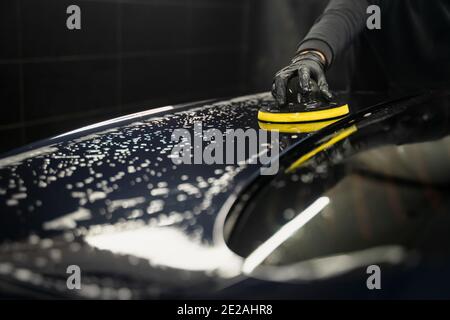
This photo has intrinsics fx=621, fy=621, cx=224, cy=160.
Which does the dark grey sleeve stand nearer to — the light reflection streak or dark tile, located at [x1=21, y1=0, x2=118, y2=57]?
the light reflection streak

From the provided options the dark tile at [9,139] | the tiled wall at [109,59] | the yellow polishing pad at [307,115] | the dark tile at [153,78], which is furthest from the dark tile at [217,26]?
the yellow polishing pad at [307,115]

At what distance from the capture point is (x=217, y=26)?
5793mm

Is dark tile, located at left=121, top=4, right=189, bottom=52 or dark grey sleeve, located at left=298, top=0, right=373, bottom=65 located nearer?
dark grey sleeve, located at left=298, top=0, right=373, bottom=65

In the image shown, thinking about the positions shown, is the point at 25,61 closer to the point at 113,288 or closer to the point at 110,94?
the point at 110,94

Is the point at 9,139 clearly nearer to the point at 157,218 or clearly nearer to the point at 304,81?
the point at 304,81

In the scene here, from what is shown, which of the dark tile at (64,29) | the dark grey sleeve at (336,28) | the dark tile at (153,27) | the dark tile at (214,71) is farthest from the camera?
the dark tile at (214,71)

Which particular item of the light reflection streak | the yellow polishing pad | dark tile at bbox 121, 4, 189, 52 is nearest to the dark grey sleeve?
the yellow polishing pad

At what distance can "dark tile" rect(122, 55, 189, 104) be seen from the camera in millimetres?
4789

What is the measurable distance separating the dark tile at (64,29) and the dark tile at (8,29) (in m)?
0.07

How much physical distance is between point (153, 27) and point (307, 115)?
4.10m

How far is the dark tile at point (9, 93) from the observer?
3.68m

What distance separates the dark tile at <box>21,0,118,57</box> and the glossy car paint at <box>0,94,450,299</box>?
3.12 m

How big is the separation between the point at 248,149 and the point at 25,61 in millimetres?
3287

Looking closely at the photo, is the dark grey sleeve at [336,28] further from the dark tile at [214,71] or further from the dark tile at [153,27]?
the dark tile at [214,71]
